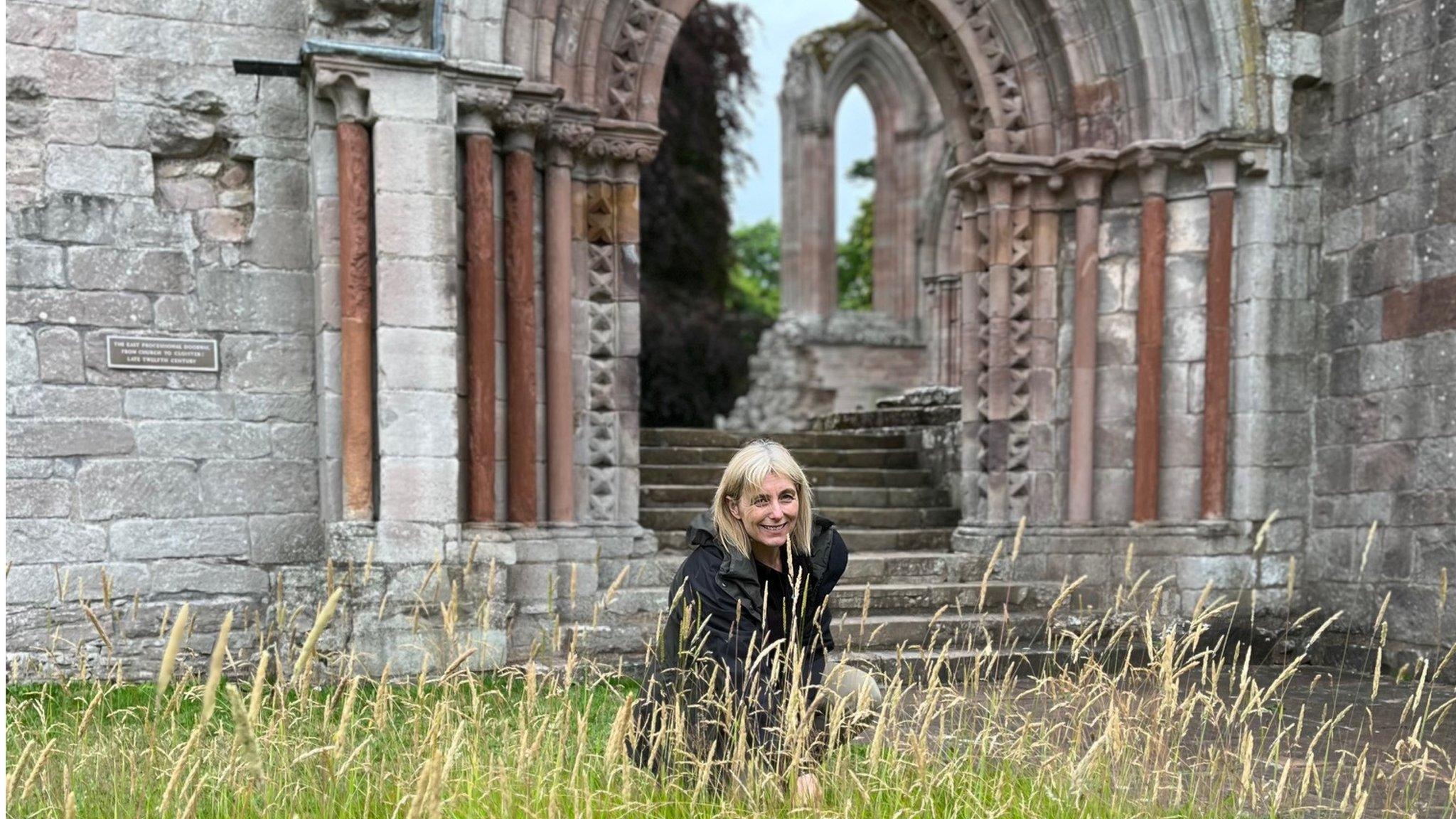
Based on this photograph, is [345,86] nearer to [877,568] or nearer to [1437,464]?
[877,568]

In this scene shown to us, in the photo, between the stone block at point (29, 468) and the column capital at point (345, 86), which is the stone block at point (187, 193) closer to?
the column capital at point (345, 86)

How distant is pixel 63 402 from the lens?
5656 mm

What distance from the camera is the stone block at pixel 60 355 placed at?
5.63 meters

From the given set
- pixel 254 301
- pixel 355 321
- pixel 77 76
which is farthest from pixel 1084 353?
pixel 77 76

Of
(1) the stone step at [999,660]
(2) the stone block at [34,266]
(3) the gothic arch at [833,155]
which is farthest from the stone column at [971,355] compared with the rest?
(3) the gothic arch at [833,155]

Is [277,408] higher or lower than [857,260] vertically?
lower

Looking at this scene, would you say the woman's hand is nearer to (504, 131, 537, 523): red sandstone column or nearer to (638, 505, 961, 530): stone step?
(504, 131, 537, 523): red sandstone column

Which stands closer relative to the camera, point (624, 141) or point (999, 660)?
point (999, 660)

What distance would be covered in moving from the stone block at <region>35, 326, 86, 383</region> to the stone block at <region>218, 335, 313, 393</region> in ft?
2.03

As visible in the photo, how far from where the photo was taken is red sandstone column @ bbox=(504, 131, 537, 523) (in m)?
6.20

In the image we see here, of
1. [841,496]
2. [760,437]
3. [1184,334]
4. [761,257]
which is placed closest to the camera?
[1184,334]

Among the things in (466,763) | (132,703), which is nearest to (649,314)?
(132,703)

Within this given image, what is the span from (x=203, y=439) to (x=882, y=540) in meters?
4.12

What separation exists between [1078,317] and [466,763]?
537cm
